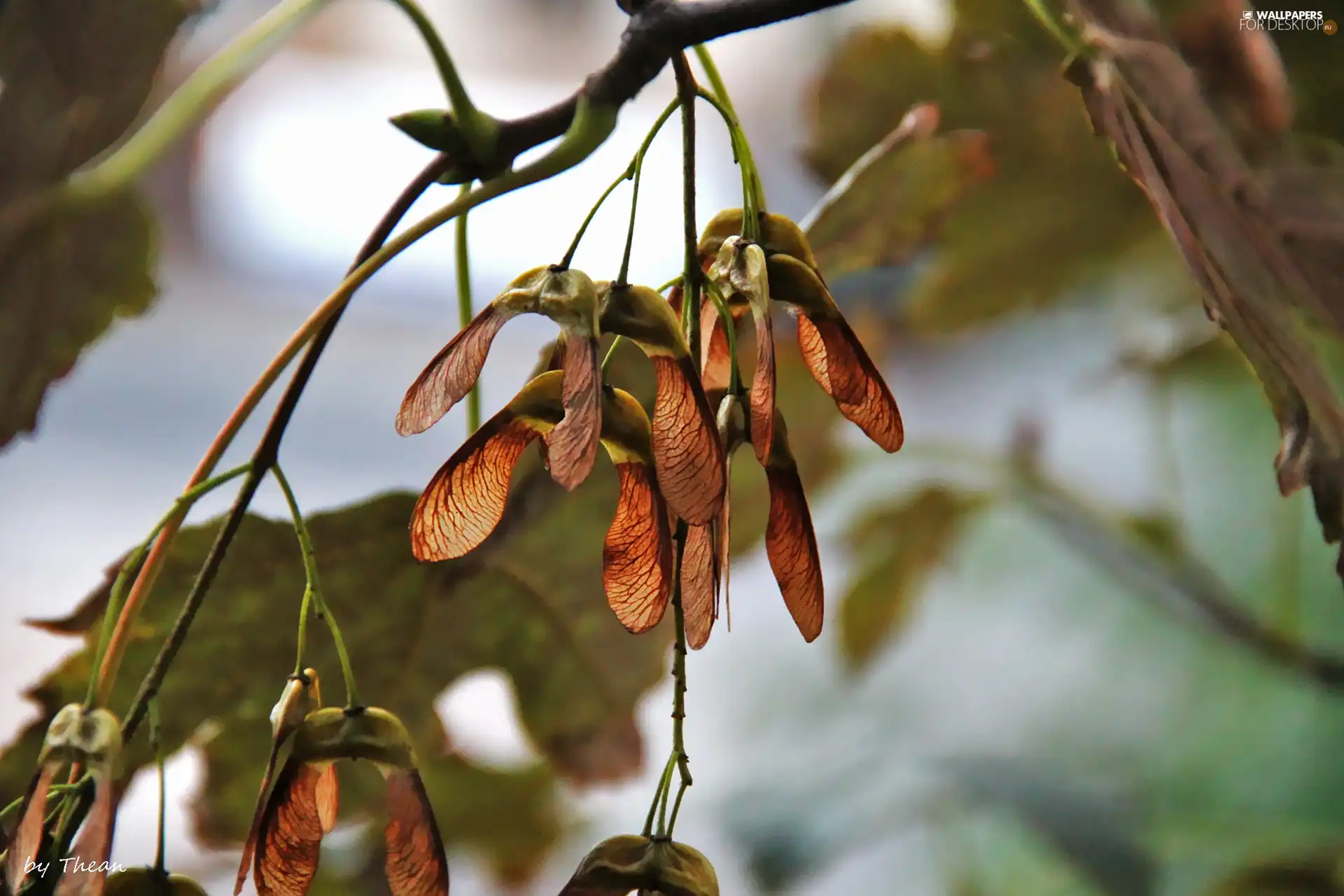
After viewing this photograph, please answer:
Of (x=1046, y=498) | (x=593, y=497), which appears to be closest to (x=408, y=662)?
(x=593, y=497)

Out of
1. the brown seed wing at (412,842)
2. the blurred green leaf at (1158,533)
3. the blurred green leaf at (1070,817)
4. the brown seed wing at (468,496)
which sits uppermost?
the brown seed wing at (468,496)

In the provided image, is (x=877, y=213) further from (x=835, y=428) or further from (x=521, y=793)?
(x=521, y=793)

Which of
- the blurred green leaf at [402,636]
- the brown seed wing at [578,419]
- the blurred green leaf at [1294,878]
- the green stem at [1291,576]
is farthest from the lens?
the green stem at [1291,576]

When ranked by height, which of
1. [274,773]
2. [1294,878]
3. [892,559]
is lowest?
[1294,878]

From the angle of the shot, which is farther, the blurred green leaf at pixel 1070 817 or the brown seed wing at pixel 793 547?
the blurred green leaf at pixel 1070 817

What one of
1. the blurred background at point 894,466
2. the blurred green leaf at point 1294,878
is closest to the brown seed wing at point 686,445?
the blurred background at point 894,466

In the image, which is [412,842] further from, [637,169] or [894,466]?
[894,466]

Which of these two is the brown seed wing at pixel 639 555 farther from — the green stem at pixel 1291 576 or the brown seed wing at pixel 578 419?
the green stem at pixel 1291 576

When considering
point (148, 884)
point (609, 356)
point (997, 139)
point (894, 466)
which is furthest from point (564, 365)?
point (894, 466)
